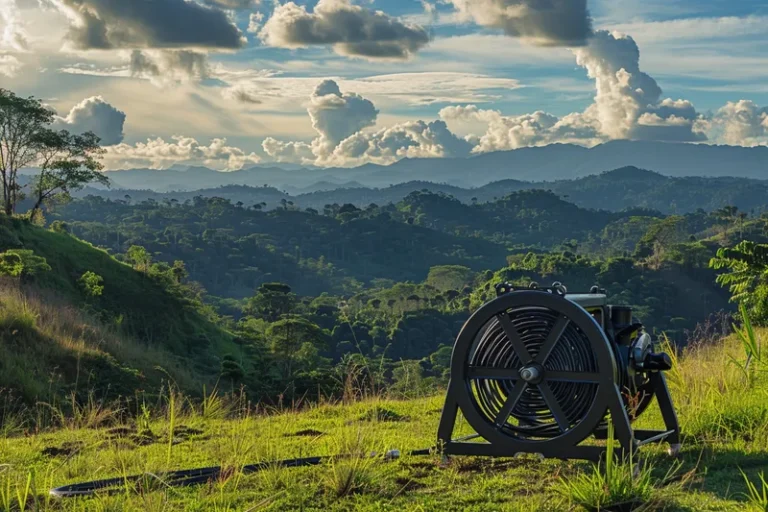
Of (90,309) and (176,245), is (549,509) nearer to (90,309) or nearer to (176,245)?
(90,309)

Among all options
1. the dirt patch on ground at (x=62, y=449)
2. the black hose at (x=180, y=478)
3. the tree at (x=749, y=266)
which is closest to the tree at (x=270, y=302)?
the tree at (x=749, y=266)

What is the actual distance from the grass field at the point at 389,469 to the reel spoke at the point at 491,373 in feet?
2.23

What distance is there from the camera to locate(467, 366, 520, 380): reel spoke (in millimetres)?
5863

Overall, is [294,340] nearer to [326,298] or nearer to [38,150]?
[38,150]

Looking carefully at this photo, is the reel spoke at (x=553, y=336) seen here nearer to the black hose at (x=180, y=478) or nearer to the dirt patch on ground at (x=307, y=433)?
the black hose at (x=180, y=478)

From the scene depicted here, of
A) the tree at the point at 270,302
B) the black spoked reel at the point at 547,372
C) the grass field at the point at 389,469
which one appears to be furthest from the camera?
the tree at the point at 270,302

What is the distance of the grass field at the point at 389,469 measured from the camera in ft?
16.2

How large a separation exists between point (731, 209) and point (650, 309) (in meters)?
62.9

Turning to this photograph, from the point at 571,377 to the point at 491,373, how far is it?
23.5 inches

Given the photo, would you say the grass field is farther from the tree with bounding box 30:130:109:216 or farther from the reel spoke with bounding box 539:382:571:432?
the tree with bounding box 30:130:109:216

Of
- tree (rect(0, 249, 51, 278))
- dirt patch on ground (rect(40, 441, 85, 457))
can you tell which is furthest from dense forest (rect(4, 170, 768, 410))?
dirt patch on ground (rect(40, 441, 85, 457))

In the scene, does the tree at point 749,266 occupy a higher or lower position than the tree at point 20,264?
higher

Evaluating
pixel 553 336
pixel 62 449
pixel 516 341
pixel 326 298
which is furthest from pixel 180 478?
pixel 326 298

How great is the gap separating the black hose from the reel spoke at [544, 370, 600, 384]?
1.30 m
